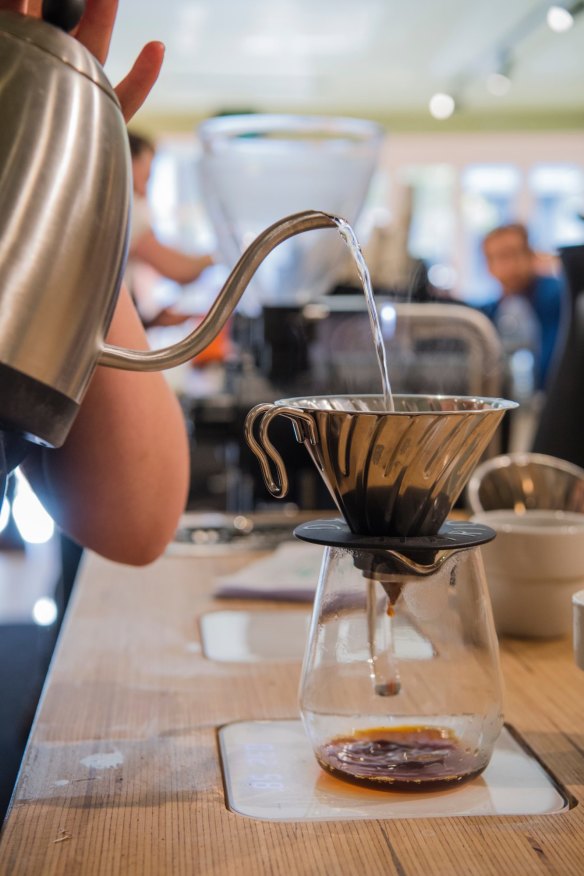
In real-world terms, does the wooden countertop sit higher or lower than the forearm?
lower

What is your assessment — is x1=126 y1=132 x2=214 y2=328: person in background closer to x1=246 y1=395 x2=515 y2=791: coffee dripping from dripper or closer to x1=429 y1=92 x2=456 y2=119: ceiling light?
x1=246 y1=395 x2=515 y2=791: coffee dripping from dripper

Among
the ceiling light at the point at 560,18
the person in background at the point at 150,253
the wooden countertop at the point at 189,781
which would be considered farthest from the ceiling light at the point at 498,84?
the wooden countertop at the point at 189,781

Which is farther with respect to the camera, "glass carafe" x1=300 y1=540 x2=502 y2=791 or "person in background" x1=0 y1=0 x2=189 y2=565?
"person in background" x1=0 y1=0 x2=189 y2=565

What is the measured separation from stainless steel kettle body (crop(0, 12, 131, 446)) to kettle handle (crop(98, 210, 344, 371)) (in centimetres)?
2

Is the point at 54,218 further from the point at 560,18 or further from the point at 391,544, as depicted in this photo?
the point at 560,18

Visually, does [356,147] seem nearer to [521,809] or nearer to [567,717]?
[567,717]

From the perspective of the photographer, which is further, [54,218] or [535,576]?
[535,576]

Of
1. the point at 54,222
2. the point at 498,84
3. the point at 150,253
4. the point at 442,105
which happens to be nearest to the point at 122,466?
the point at 54,222

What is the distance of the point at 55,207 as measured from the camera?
428 millimetres

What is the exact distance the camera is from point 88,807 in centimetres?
54

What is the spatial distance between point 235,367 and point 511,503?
76 cm

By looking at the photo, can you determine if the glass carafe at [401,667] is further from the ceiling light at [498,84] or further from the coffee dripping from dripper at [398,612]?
the ceiling light at [498,84]

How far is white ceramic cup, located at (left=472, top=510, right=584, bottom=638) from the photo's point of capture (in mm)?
825

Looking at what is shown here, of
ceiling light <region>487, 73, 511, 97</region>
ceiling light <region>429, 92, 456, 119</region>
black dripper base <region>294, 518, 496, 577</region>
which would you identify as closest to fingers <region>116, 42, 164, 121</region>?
black dripper base <region>294, 518, 496, 577</region>
